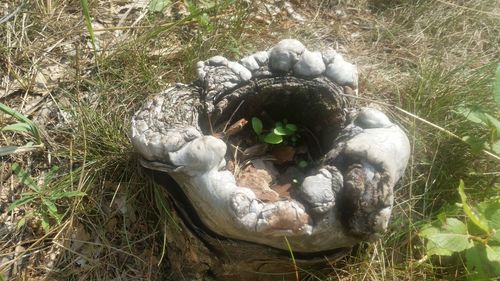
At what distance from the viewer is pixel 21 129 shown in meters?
1.68

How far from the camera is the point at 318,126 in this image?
1683mm

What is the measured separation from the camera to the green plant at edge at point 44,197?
1.67m

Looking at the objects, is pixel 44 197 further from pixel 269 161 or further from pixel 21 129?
pixel 269 161

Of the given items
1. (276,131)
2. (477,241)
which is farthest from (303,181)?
(477,241)

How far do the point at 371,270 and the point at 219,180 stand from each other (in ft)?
1.99

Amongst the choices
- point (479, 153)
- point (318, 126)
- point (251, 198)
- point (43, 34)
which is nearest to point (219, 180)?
point (251, 198)

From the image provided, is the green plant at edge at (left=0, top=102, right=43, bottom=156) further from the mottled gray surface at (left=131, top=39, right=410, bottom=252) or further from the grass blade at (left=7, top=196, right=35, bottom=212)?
the mottled gray surface at (left=131, top=39, right=410, bottom=252)

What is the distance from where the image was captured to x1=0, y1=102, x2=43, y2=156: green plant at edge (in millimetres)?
1635

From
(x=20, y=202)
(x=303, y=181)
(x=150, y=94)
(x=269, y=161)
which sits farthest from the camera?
(x=150, y=94)

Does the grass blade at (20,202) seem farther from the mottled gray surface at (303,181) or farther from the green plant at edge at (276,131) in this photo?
the green plant at edge at (276,131)

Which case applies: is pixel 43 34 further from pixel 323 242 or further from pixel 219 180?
pixel 323 242

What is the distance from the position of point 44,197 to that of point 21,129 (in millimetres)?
229

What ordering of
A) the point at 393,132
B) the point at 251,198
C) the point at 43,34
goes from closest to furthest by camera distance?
1. the point at 251,198
2. the point at 393,132
3. the point at 43,34

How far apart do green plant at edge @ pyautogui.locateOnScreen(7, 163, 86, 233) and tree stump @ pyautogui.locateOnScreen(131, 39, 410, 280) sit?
39 cm
